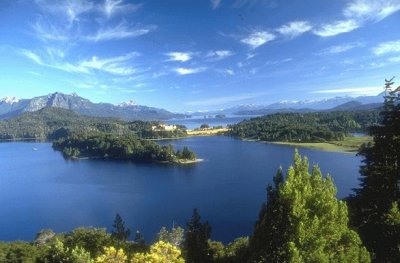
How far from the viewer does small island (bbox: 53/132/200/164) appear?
141 m

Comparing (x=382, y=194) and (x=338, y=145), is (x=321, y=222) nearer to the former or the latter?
(x=382, y=194)

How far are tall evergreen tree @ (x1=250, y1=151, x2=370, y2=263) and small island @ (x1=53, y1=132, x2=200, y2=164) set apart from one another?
117 metres

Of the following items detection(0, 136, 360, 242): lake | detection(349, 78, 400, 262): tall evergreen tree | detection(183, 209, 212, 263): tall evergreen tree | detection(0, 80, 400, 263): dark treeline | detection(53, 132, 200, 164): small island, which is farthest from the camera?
detection(53, 132, 200, 164): small island

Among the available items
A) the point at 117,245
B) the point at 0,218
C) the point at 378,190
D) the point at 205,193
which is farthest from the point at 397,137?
the point at 0,218

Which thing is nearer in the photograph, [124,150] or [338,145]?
[338,145]

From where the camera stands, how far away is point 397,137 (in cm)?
2611

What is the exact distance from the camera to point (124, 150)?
15950cm

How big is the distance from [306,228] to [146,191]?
79688 millimetres

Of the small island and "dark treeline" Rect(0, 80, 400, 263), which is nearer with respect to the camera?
"dark treeline" Rect(0, 80, 400, 263)

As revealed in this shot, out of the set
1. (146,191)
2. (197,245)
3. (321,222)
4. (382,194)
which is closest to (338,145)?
(146,191)

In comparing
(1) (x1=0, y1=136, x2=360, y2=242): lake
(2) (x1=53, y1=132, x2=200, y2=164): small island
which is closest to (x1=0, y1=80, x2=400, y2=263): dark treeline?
(1) (x1=0, y1=136, x2=360, y2=242): lake

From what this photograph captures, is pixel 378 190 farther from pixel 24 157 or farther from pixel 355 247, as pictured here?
pixel 24 157

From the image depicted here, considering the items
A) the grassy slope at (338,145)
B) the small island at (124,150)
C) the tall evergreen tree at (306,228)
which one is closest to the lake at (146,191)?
the small island at (124,150)

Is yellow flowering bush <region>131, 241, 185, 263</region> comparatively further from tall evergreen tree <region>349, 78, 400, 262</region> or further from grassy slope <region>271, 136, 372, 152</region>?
grassy slope <region>271, 136, 372, 152</region>
